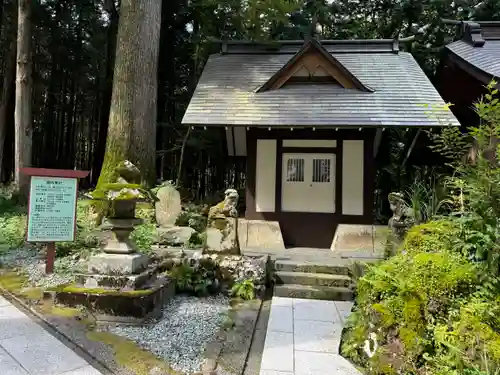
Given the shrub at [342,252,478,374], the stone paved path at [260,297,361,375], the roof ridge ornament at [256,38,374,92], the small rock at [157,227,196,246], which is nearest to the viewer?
the shrub at [342,252,478,374]

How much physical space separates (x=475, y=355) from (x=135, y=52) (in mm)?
8320

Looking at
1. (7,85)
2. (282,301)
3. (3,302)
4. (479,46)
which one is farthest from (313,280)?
(7,85)

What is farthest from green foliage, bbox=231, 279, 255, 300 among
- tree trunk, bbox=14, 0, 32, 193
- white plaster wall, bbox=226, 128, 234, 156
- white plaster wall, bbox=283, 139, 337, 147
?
tree trunk, bbox=14, 0, 32, 193

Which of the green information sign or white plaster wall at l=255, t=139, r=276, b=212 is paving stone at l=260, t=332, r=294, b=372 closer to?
the green information sign

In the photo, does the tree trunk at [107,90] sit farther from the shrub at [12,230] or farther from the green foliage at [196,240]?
the green foliage at [196,240]

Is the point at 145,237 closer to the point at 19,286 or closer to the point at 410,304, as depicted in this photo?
the point at 19,286

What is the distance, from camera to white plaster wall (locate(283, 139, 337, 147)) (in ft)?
25.0

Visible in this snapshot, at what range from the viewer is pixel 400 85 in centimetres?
819

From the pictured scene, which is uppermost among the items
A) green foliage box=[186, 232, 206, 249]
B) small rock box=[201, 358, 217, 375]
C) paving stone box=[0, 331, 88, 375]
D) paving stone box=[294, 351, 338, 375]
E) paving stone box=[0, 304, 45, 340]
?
green foliage box=[186, 232, 206, 249]

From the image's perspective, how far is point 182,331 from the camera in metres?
3.35

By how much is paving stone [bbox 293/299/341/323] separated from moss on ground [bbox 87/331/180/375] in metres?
1.76

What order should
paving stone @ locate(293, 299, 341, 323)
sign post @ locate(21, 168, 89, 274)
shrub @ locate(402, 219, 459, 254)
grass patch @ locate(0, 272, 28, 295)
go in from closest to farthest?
shrub @ locate(402, 219, 459, 254) → paving stone @ locate(293, 299, 341, 323) → grass patch @ locate(0, 272, 28, 295) → sign post @ locate(21, 168, 89, 274)

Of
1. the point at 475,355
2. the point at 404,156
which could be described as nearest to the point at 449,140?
the point at 475,355

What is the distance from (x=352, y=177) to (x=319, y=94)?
84.3 inches
